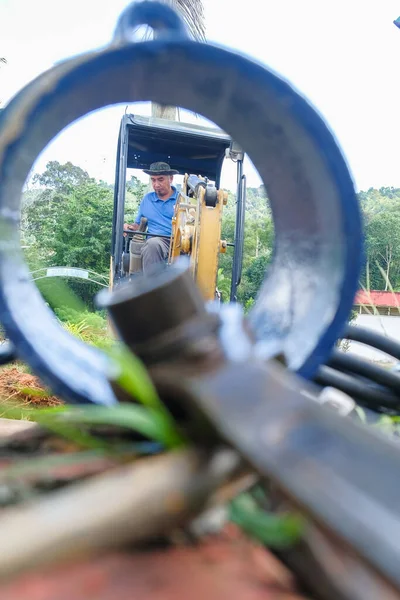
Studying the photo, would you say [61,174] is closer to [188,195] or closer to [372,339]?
[188,195]

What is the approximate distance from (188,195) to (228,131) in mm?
3786

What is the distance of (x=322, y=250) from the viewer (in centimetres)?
92

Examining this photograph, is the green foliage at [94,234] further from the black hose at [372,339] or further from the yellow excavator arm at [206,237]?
the black hose at [372,339]

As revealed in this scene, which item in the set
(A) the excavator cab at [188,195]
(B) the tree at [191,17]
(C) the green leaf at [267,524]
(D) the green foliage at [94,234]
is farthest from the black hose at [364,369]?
(D) the green foliage at [94,234]

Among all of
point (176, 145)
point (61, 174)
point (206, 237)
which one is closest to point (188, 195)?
point (176, 145)

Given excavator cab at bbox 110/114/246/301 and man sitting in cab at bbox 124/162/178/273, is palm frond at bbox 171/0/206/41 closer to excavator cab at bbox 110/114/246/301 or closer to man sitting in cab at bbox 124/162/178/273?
excavator cab at bbox 110/114/246/301

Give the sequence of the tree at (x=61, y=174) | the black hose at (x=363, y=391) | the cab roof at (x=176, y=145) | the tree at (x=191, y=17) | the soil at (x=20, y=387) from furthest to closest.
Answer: the tree at (x=61, y=174), the tree at (x=191, y=17), the cab roof at (x=176, y=145), the soil at (x=20, y=387), the black hose at (x=363, y=391)

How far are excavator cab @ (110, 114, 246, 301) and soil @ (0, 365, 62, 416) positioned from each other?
1113 millimetres

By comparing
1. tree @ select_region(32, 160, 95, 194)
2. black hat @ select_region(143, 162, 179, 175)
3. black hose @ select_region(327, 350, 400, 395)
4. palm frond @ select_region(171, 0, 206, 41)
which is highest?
palm frond @ select_region(171, 0, 206, 41)

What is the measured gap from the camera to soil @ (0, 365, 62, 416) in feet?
8.95

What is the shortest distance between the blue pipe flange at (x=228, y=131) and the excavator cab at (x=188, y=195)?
2.15m

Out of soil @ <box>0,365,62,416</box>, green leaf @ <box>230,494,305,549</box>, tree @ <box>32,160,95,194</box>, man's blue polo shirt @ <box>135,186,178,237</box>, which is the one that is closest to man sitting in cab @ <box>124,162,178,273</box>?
man's blue polo shirt @ <box>135,186,178,237</box>

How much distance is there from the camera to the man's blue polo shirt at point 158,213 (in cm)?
525

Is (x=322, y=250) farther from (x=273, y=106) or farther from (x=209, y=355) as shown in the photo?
(x=209, y=355)
